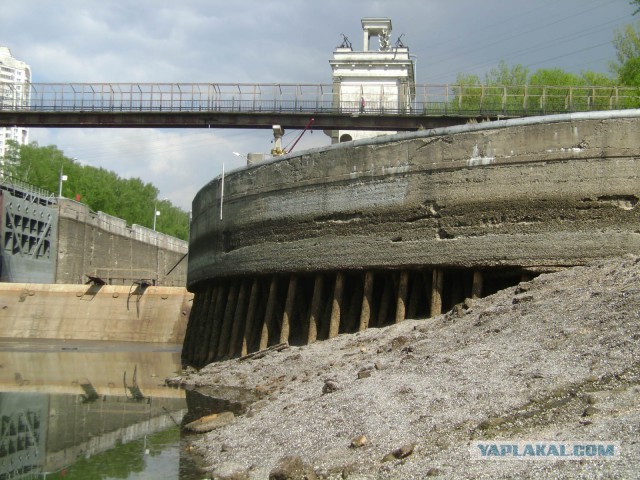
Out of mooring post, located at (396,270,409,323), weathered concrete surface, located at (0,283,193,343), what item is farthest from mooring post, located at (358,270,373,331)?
weathered concrete surface, located at (0,283,193,343)

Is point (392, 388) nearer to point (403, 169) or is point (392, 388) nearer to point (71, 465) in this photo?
point (71, 465)

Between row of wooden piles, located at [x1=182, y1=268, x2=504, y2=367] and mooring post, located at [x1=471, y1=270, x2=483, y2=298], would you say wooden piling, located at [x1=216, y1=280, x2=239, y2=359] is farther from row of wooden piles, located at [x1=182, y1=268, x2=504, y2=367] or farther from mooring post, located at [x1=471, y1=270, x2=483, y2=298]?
mooring post, located at [x1=471, y1=270, x2=483, y2=298]

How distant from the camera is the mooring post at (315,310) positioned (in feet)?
60.6

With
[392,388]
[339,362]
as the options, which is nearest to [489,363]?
[392,388]

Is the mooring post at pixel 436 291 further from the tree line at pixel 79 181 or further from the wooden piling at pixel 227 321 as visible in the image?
the tree line at pixel 79 181

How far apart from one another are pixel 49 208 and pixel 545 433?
6390 centimetres

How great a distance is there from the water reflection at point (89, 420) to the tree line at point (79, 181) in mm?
67117

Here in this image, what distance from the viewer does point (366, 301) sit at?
17766mm

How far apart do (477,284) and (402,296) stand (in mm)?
1700

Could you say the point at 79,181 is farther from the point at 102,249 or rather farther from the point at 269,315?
the point at 269,315

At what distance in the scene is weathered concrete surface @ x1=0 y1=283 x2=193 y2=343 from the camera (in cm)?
4928

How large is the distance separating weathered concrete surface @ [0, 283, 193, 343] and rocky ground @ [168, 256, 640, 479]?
116ft

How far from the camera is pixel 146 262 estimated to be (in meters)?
80.5

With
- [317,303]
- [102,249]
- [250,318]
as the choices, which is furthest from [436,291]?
[102,249]
